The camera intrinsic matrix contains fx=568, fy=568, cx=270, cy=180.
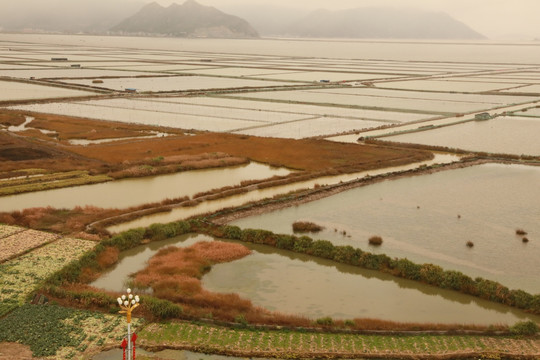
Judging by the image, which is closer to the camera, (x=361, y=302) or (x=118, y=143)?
(x=361, y=302)

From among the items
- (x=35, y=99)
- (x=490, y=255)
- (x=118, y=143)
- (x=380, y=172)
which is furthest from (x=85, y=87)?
(x=490, y=255)

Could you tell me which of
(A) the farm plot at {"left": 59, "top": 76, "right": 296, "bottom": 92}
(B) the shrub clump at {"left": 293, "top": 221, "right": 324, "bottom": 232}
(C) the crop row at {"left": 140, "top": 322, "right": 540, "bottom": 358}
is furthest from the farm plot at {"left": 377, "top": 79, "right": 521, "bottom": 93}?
(C) the crop row at {"left": 140, "top": 322, "right": 540, "bottom": 358}

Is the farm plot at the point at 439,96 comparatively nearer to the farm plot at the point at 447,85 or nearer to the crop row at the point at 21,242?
the farm plot at the point at 447,85

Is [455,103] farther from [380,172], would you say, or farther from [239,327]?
[239,327]

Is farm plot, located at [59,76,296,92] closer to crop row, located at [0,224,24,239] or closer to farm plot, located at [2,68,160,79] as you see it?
farm plot, located at [2,68,160,79]

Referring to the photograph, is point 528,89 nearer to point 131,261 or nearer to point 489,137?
point 489,137

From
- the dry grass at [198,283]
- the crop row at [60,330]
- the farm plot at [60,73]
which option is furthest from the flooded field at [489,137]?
the farm plot at [60,73]
